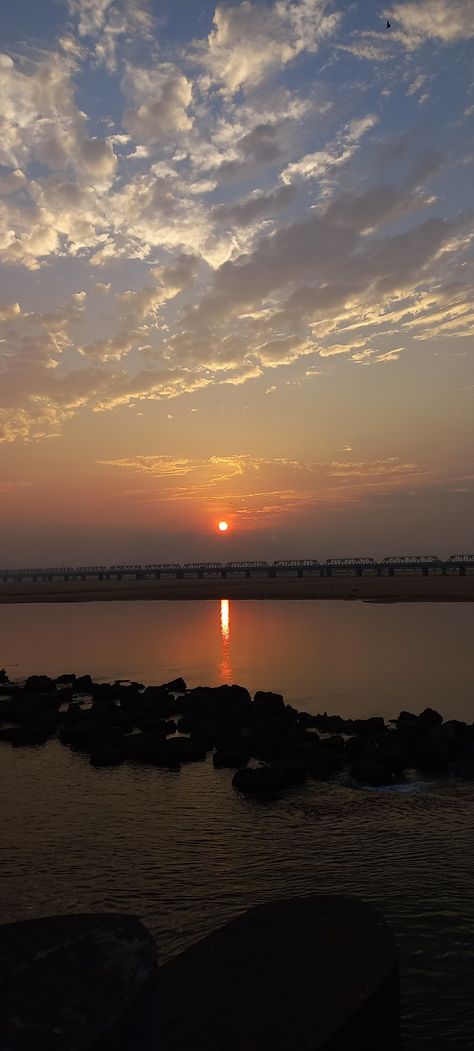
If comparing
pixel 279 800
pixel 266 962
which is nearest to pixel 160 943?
pixel 266 962

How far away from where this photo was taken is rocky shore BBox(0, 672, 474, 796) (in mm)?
14203

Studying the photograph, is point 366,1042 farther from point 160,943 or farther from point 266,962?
point 160,943

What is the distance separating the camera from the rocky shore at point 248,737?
1420cm

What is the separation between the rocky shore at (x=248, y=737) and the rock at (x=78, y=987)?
28.0 feet

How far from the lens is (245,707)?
19062mm

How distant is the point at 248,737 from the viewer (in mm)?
16578

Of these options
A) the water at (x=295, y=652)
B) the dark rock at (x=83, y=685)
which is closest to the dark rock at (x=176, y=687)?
the water at (x=295, y=652)

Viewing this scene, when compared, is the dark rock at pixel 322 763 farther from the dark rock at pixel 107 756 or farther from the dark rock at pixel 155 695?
the dark rock at pixel 155 695

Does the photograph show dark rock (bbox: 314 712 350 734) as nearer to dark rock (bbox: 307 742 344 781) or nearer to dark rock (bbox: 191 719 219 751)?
dark rock (bbox: 307 742 344 781)

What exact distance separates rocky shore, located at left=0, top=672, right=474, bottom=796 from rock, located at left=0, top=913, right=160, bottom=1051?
8.54 m

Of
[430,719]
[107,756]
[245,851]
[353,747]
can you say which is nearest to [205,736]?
[107,756]

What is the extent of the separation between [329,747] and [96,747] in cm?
512

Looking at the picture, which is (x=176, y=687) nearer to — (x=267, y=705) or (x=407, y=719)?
(x=267, y=705)

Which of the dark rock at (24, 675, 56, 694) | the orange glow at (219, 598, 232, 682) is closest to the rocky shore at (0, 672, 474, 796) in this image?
the dark rock at (24, 675, 56, 694)
